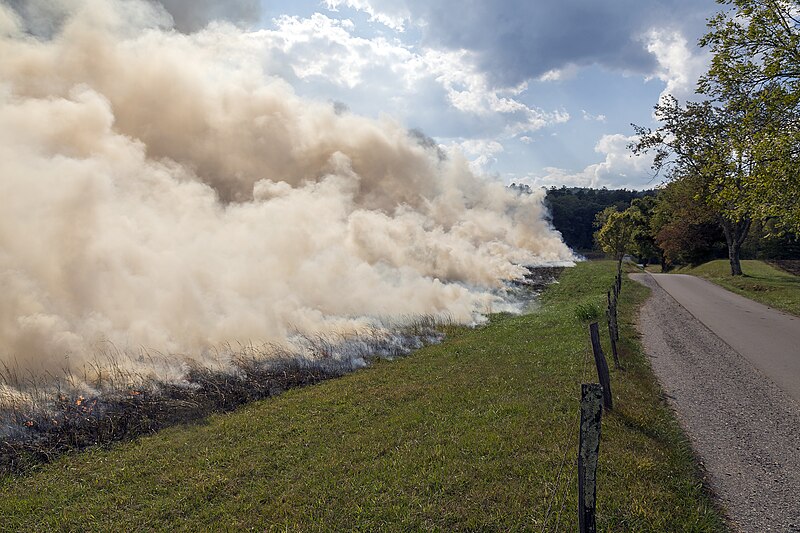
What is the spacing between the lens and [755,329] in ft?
58.2

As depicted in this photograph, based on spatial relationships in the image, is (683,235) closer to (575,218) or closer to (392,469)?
(392,469)

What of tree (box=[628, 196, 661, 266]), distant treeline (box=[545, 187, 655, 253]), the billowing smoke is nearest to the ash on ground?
the billowing smoke

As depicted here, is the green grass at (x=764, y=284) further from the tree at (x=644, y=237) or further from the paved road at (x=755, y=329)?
the tree at (x=644, y=237)

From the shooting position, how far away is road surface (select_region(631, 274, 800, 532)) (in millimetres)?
6832

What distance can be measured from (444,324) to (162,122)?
82.1ft

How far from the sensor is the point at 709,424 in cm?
926

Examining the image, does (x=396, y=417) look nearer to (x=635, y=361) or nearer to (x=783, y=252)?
(x=635, y=361)

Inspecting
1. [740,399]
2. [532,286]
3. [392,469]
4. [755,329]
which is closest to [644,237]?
[532,286]

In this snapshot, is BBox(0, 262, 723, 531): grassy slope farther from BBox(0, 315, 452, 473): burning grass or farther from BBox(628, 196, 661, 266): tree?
BBox(628, 196, 661, 266): tree

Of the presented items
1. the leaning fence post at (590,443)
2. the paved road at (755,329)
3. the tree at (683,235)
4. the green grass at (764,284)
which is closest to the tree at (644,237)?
the tree at (683,235)

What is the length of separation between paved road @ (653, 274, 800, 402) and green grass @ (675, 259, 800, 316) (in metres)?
0.76

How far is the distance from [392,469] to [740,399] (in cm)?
830

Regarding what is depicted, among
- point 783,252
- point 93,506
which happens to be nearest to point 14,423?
point 93,506

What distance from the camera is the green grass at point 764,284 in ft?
77.8
